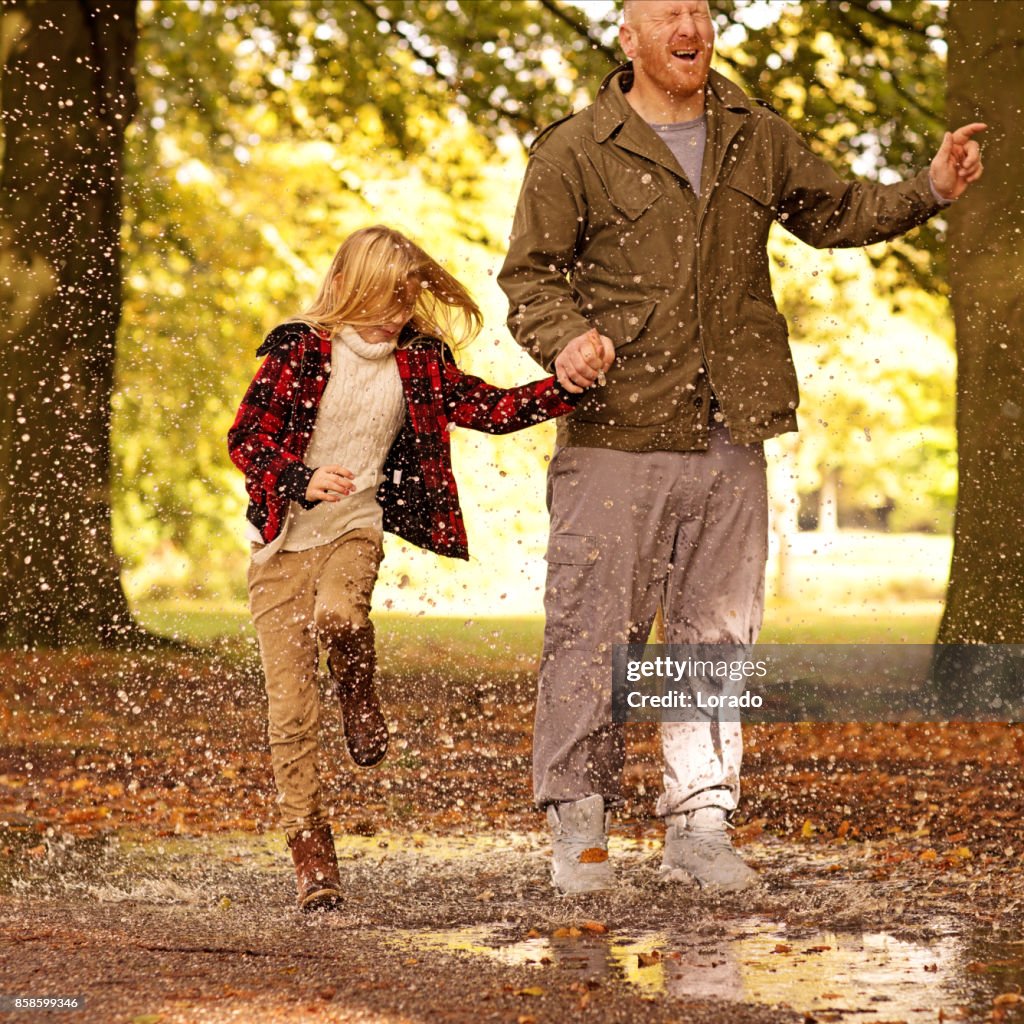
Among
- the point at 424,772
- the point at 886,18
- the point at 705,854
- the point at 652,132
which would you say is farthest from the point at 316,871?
the point at 886,18

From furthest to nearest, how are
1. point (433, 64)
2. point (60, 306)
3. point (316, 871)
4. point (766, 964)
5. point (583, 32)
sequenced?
1. point (433, 64)
2. point (583, 32)
3. point (60, 306)
4. point (316, 871)
5. point (766, 964)

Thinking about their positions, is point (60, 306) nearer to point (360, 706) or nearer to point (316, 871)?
point (360, 706)

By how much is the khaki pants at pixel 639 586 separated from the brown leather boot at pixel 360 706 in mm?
516

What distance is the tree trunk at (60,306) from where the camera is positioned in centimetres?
1377

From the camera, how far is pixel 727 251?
212 inches

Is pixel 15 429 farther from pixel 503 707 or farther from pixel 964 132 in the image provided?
pixel 964 132

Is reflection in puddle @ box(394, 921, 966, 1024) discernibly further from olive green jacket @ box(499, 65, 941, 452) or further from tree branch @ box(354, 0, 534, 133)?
tree branch @ box(354, 0, 534, 133)

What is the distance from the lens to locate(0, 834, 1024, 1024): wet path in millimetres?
3816

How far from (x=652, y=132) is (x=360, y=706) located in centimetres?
197

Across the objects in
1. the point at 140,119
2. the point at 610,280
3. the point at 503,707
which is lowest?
the point at 503,707

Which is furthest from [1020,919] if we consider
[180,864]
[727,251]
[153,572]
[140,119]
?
[153,572]

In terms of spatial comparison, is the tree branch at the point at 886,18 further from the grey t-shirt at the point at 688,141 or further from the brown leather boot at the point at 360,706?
the brown leather boot at the point at 360,706

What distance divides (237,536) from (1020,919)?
26.6m

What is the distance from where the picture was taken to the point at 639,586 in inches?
211
